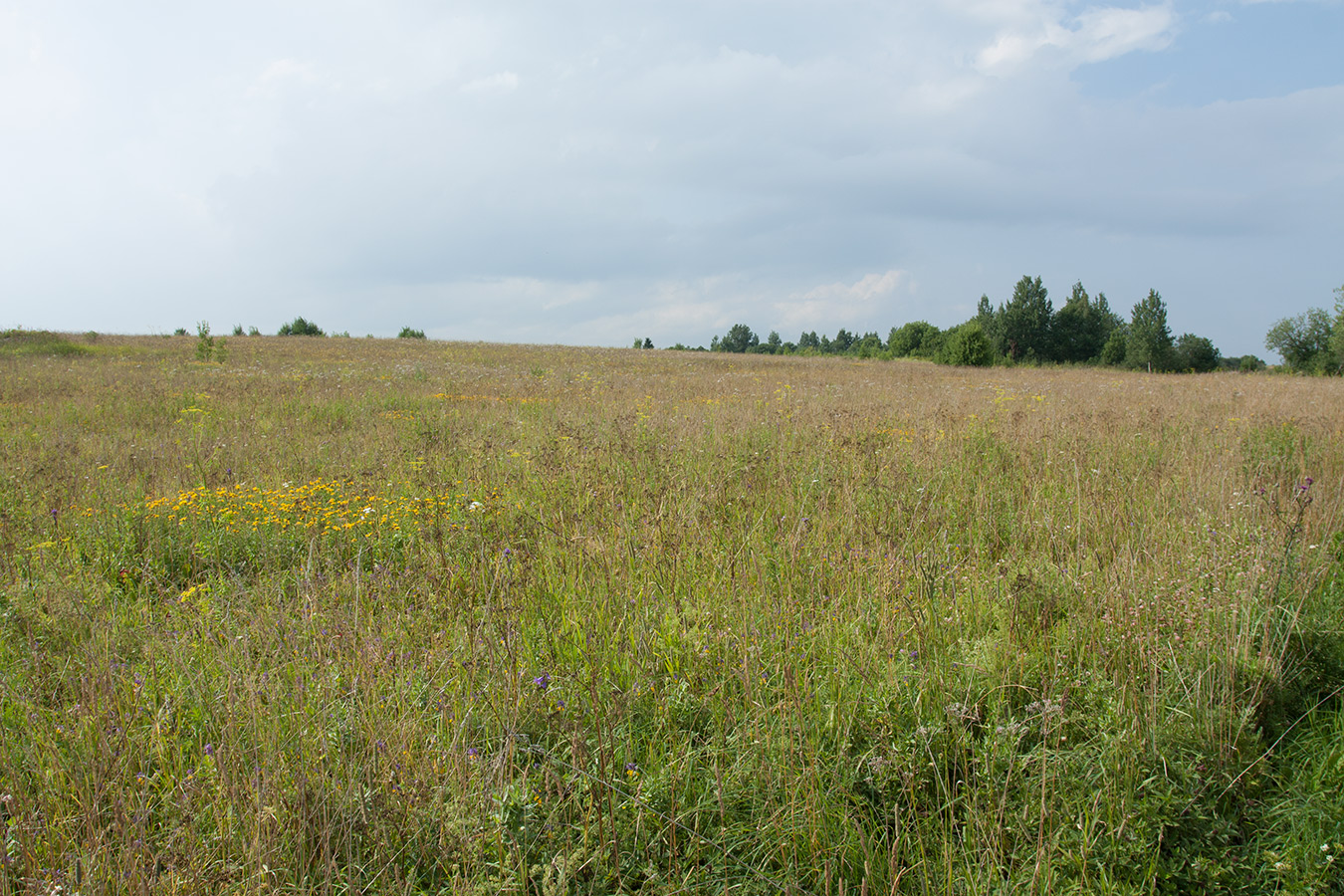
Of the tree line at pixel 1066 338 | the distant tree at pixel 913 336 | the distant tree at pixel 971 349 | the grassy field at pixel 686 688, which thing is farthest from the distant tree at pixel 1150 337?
the grassy field at pixel 686 688

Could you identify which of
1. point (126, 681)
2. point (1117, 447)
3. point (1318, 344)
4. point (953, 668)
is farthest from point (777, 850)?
point (1318, 344)

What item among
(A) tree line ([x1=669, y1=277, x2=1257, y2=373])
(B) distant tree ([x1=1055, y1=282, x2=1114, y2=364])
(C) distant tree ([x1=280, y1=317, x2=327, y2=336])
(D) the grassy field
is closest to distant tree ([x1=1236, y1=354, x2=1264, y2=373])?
(A) tree line ([x1=669, y1=277, x2=1257, y2=373])

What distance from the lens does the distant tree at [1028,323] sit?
69812mm

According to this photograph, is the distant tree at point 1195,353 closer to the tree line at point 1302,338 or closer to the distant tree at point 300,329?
the tree line at point 1302,338

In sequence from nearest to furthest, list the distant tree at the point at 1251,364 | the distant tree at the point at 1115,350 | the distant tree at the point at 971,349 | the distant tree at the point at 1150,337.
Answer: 1. the distant tree at the point at 1251,364
2. the distant tree at the point at 971,349
3. the distant tree at the point at 1150,337
4. the distant tree at the point at 1115,350

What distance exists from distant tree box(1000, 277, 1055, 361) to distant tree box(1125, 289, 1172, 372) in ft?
25.6

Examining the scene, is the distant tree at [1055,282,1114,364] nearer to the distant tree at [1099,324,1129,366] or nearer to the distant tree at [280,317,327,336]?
the distant tree at [1099,324,1129,366]

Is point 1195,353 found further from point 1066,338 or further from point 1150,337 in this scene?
point 1066,338

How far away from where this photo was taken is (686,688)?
2303 mm

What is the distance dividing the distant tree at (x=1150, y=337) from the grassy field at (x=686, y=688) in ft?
173

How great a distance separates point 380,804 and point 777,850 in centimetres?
113

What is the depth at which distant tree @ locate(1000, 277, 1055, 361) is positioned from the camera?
69812mm

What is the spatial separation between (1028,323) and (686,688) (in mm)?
80264

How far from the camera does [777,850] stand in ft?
5.75
